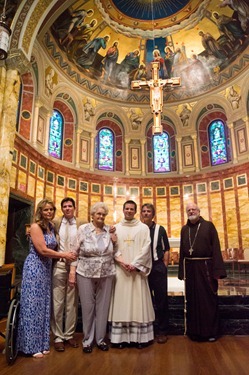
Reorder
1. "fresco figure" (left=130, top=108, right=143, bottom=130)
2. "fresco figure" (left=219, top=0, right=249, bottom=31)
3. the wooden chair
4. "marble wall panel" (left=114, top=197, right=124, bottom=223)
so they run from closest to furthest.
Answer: the wooden chair → "fresco figure" (left=219, top=0, right=249, bottom=31) → "marble wall panel" (left=114, top=197, right=124, bottom=223) → "fresco figure" (left=130, top=108, right=143, bottom=130)

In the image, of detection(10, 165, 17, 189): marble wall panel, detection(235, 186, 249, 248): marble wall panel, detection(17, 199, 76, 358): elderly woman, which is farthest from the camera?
detection(235, 186, 249, 248): marble wall panel

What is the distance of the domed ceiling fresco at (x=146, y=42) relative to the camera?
13.1m

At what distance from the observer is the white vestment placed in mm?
3793

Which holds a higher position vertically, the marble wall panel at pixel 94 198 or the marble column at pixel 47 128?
the marble column at pixel 47 128

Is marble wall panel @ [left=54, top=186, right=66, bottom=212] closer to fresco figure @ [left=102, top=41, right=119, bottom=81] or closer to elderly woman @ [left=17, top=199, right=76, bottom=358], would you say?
fresco figure @ [left=102, top=41, right=119, bottom=81]

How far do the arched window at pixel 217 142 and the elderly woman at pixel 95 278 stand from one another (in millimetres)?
12972

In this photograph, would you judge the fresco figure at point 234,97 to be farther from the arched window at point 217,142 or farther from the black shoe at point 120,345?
the black shoe at point 120,345

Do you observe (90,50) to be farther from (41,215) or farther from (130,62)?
(41,215)

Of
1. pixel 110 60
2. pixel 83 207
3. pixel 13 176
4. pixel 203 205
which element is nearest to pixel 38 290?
pixel 13 176

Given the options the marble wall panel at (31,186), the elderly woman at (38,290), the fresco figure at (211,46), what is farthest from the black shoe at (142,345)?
the fresco figure at (211,46)

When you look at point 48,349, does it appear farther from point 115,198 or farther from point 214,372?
point 115,198

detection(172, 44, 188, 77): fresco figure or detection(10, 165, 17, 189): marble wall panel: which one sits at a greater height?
detection(172, 44, 188, 77): fresco figure

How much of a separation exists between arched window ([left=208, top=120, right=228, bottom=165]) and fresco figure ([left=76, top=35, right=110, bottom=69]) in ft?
23.4

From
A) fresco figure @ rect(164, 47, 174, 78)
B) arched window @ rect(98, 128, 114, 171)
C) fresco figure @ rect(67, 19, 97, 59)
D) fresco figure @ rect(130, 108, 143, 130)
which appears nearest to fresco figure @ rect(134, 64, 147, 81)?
fresco figure @ rect(164, 47, 174, 78)
